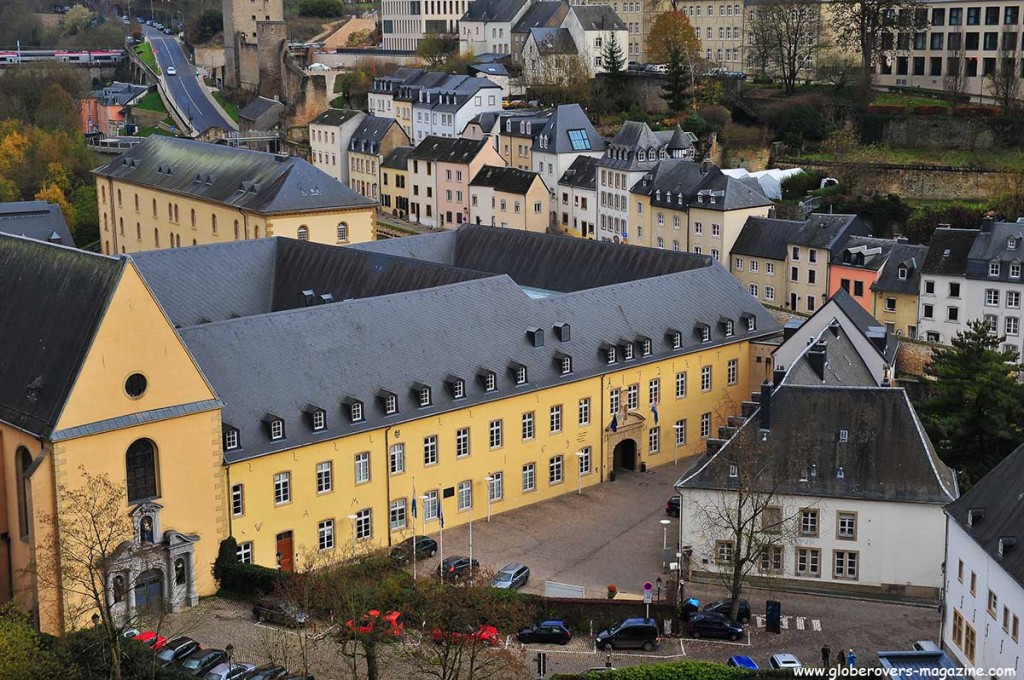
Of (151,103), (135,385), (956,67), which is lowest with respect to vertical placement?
(135,385)

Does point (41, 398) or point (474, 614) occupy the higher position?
point (41, 398)

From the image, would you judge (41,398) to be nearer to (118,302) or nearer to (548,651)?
(118,302)

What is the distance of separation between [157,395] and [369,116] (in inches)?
3031

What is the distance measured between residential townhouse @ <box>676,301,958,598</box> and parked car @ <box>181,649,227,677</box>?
1690cm

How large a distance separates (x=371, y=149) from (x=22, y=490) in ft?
239

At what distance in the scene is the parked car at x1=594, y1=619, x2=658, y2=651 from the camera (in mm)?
44938

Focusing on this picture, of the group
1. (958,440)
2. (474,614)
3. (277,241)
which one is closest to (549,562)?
(474,614)

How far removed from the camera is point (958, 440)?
56969 mm

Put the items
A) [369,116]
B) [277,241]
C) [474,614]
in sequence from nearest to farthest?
[474,614] < [277,241] < [369,116]

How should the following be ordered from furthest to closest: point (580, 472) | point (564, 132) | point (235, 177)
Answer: point (564, 132) → point (235, 177) → point (580, 472)

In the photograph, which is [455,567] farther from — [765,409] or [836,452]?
[836,452]

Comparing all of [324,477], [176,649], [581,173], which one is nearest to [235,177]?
[581,173]

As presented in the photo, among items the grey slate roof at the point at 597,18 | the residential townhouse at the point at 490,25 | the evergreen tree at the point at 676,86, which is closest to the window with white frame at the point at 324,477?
the evergreen tree at the point at 676,86

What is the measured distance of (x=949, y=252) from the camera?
7550 cm
